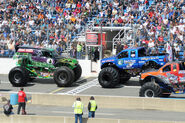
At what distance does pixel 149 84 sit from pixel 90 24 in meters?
15.9

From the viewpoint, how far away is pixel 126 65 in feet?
88.6

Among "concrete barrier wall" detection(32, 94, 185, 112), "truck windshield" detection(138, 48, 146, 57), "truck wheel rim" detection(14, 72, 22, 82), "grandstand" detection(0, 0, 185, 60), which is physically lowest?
"concrete barrier wall" detection(32, 94, 185, 112)

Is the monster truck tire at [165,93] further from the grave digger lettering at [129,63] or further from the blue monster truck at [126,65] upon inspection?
the grave digger lettering at [129,63]

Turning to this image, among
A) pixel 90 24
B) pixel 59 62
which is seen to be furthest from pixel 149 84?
pixel 90 24

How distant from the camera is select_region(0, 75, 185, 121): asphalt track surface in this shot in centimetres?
1992

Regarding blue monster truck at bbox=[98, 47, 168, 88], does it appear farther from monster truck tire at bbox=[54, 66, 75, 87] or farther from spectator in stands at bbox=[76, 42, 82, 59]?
spectator in stands at bbox=[76, 42, 82, 59]

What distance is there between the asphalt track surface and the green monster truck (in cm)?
61

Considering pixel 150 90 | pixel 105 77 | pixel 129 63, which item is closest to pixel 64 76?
pixel 105 77

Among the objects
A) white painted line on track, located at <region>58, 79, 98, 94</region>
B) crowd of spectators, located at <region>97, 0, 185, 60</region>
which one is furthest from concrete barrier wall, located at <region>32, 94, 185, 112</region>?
crowd of spectators, located at <region>97, 0, 185, 60</region>

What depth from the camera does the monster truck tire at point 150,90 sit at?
22000 millimetres

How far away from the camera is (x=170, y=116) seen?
65.0 feet

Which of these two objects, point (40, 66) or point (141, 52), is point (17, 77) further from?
point (141, 52)

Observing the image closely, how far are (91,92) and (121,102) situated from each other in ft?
15.6

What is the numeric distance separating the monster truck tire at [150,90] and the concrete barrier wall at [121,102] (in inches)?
41.6
